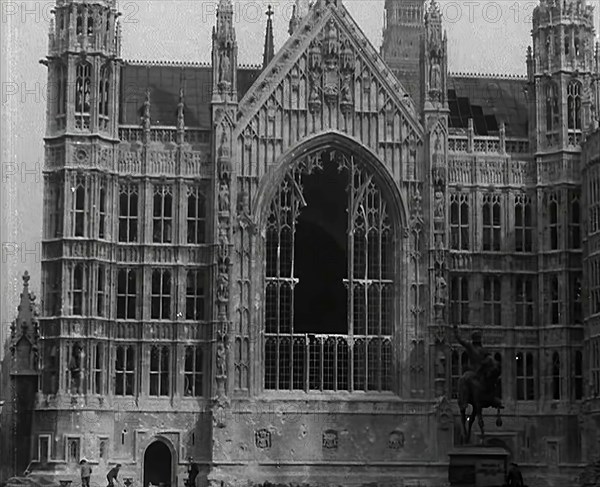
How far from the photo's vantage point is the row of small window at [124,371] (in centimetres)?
7657

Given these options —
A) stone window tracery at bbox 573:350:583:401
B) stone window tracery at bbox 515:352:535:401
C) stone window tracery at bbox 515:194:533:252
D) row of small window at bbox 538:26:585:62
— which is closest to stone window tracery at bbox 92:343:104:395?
stone window tracery at bbox 515:352:535:401

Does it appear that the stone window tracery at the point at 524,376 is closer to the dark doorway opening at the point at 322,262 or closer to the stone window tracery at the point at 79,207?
the dark doorway opening at the point at 322,262

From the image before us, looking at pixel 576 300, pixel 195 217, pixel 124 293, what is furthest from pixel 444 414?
pixel 124 293

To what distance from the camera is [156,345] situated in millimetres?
78562

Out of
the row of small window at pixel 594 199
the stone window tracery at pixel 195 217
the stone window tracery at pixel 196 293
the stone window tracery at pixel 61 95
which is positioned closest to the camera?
the row of small window at pixel 594 199

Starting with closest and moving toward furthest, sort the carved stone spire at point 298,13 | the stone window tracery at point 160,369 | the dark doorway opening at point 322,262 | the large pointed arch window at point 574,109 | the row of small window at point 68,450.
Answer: the row of small window at point 68,450
the stone window tracery at point 160,369
the dark doorway opening at point 322,262
the large pointed arch window at point 574,109
the carved stone spire at point 298,13

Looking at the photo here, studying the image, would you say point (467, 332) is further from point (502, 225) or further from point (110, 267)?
point (110, 267)

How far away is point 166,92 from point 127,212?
10043 mm

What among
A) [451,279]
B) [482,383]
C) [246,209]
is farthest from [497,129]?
[482,383]

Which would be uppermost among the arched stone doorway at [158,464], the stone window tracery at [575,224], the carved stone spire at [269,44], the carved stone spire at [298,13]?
the carved stone spire at [298,13]

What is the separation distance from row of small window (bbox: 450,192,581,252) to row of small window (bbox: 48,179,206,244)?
13.5 meters

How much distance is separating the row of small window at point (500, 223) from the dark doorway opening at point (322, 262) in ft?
19.7

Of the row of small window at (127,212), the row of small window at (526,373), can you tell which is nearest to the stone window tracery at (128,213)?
the row of small window at (127,212)

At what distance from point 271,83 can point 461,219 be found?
12.4 meters
